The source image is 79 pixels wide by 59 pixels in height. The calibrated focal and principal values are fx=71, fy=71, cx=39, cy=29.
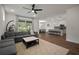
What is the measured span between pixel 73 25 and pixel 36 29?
4897 millimetres

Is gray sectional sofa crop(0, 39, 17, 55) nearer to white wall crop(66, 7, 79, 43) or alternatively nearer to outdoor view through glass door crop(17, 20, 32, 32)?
white wall crop(66, 7, 79, 43)

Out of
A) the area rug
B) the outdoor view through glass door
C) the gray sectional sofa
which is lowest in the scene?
the area rug

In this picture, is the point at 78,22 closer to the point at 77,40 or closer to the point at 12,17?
the point at 77,40

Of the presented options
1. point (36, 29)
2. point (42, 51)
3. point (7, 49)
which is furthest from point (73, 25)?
point (36, 29)

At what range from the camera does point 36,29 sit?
29.4 ft

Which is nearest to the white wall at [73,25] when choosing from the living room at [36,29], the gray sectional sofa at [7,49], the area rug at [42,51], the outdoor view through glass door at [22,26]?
the living room at [36,29]

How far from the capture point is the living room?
10.9 feet

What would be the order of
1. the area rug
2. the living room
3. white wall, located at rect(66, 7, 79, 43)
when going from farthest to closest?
1. white wall, located at rect(66, 7, 79, 43)
2. the living room
3. the area rug

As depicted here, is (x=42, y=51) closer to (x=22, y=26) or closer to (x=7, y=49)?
(x=7, y=49)

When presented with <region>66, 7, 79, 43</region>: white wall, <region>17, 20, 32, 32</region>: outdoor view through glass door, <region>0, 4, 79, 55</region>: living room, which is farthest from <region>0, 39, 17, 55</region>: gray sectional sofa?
<region>17, 20, 32, 32</region>: outdoor view through glass door

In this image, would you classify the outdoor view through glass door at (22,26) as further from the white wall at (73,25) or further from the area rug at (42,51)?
the white wall at (73,25)

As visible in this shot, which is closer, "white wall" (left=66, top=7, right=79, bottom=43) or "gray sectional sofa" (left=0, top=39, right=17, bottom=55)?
"gray sectional sofa" (left=0, top=39, right=17, bottom=55)
